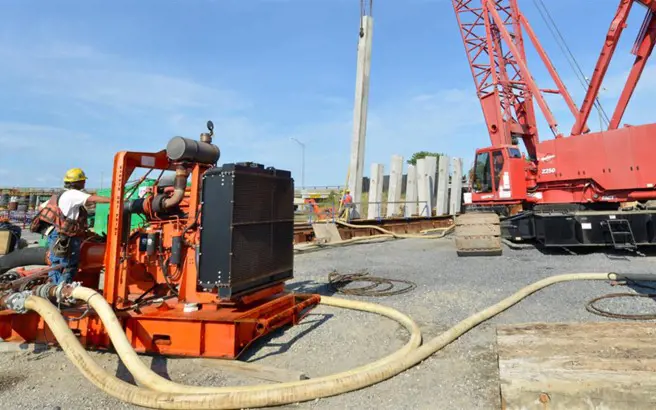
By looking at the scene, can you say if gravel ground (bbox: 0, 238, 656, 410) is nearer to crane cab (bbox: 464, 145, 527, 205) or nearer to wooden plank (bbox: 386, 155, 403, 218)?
crane cab (bbox: 464, 145, 527, 205)

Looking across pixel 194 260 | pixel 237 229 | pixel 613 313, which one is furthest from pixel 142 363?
pixel 613 313

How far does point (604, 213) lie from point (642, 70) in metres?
5.34

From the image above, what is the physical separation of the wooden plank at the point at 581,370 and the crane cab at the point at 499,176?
33.0 feet

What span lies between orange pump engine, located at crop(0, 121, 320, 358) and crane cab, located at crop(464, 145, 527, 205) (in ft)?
30.6

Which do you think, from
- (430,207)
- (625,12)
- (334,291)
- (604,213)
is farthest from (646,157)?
(430,207)

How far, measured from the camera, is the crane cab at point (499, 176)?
12.2 m

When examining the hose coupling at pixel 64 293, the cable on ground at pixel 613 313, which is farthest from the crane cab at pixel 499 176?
the hose coupling at pixel 64 293

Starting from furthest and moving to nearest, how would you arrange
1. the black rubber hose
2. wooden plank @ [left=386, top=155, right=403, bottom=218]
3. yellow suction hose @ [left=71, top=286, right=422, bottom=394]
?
wooden plank @ [left=386, top=155, right=403, bottom=218] < the black rubber hose < yellow suction hose @ [left=71, top=286, right=422, bottom=394]

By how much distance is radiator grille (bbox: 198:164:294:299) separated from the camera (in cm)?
398

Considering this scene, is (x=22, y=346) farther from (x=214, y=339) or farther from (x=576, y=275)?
(x=576, y=275)

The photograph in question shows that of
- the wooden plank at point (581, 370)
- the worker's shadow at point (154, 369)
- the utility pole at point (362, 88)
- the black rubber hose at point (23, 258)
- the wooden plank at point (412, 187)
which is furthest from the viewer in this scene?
the wooden plank at point (412, 187)

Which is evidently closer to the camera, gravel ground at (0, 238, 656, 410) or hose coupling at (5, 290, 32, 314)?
gravel ground at (0, 238, 656, 410)

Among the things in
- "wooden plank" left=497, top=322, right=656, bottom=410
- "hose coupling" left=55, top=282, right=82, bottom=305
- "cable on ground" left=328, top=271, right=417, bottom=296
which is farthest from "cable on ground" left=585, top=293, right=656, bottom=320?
"hose coupling" left=55, top=282, right=82, bottom=305

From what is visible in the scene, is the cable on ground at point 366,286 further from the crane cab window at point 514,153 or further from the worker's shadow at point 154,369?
the crane cab window at point 514,153
